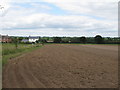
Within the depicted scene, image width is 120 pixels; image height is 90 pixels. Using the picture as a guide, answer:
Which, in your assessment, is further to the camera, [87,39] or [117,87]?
A: [87,39]

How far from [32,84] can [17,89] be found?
33.5 inches

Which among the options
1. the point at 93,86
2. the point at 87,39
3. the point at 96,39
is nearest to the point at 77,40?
the point at 87,39

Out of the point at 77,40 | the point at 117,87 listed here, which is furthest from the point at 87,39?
the point at 117,87

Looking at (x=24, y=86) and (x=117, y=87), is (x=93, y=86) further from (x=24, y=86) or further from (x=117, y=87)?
(x=24, y=86)

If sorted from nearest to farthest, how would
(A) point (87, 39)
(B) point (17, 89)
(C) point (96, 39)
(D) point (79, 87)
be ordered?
(B) point (17, 89), (D) point (79, 87), (C) point (96, 39), (A) point (87, 39)

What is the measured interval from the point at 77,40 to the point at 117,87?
358 feet


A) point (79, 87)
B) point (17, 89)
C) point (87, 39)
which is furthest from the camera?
point (87, 39)

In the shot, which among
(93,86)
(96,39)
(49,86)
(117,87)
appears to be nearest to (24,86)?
(49,86)

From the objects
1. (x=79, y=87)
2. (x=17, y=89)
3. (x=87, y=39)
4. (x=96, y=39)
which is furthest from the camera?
(x=87, y=39)

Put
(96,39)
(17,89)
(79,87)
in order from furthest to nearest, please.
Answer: (96,39) < (79,87) < (17,89)

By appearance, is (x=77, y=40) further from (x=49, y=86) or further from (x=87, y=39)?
(x=49, y=86)

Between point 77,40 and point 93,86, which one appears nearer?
point 93,86

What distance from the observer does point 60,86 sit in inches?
295

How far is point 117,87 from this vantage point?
7.56 metres
